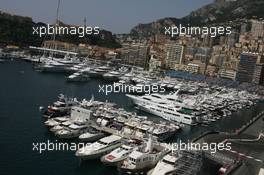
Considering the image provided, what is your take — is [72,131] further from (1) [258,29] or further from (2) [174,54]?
(1) [258,29]

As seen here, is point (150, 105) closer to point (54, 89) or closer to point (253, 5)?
point (54, 89)

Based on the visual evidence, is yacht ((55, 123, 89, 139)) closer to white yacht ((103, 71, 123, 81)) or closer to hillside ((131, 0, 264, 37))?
white yacht ((103, 71, 123, 81))

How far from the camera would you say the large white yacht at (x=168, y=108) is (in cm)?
2632

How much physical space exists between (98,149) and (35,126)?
5.44 metres

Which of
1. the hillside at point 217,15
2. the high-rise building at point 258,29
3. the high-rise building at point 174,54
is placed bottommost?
the high-rise building at point 174,54

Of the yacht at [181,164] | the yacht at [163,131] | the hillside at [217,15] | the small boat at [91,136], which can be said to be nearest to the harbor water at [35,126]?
the yacht at [163,131]

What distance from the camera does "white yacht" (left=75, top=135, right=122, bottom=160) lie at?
1612cm

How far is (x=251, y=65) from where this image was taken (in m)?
68.1

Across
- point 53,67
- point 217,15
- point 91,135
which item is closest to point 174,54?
point 53,67

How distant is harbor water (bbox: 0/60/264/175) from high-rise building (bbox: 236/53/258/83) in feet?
107

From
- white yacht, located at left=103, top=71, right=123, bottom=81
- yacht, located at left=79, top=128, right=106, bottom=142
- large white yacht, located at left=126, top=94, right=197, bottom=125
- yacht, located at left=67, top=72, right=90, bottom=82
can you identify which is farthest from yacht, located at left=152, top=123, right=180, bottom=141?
white yacht, located at left=103, top=71, right=123, bottom=81

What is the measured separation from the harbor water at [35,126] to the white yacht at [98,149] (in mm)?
308

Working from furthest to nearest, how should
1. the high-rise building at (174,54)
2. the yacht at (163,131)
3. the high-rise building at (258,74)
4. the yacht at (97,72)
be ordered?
the high-rise building at (174,54)
the high-rise building at (258,74)
the yacht at (97,72)
the yacht at (163,131)

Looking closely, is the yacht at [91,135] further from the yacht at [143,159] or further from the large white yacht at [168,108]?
the large white yacht at [168,108]
